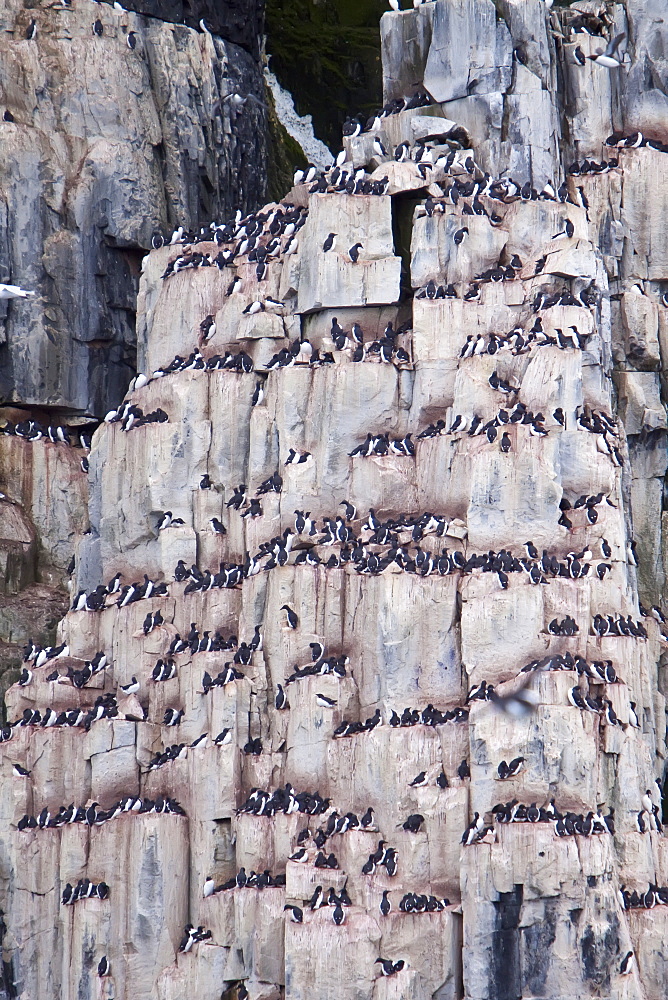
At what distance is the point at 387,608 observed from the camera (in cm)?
4141

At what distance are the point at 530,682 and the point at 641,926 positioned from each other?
539 centimetres

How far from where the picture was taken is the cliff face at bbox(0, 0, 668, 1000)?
1548 inches

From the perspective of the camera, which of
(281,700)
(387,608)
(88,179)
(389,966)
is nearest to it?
(389,966)

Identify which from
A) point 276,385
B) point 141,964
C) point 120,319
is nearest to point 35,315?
point 120,319

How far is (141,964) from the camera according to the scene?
4131 cm

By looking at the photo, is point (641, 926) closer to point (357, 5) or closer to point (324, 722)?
point (324, 722)

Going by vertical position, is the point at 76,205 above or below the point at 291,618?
above

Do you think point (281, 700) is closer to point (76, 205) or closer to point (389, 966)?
point (389, 966)

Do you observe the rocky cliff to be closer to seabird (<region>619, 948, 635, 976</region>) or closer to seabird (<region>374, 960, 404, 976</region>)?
seabird (<region>374, 960, 404, 976</region>)

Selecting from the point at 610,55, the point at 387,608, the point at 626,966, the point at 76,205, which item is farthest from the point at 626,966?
the point at 76,205

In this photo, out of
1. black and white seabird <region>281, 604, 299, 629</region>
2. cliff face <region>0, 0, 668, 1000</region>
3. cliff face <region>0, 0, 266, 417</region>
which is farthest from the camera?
cliff face <region>0, 0, 266, 417</region>

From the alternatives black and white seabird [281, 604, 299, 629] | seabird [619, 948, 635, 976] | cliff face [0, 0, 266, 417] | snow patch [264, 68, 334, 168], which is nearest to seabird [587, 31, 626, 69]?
cliff face [0, 0, 266, 417]

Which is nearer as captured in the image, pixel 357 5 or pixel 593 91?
pixel 593 91

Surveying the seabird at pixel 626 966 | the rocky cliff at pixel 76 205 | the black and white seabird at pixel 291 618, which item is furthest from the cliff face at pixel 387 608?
the rocky cliff at pixel 76 205
